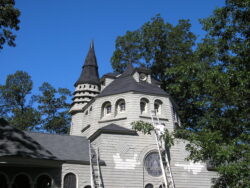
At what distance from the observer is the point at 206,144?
43.8 ft

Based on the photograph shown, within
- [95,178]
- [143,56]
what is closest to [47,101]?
[143,56]

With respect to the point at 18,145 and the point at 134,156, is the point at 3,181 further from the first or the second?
the point at 134,156

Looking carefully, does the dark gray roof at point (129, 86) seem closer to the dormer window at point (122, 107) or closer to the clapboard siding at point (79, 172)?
the dormer window at point (122, 107)

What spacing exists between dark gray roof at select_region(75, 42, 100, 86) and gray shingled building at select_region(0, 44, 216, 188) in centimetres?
818

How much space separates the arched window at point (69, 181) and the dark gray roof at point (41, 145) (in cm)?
110

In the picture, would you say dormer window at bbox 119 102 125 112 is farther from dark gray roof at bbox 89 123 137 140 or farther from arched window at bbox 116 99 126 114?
dark gray roof at bbox 89 123 137 140

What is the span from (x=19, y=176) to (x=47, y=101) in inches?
908

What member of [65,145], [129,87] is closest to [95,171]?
A: [65,145]

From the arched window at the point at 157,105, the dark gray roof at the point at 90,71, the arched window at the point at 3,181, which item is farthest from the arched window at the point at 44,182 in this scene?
the dark gray roof at the point at 90,71

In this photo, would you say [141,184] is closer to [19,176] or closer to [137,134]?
[137,134]

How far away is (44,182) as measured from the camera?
66.3 feet

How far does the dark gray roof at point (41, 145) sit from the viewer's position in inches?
758

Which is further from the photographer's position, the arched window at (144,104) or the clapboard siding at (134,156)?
the arched window at (144,104)

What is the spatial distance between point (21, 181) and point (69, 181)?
3.38 meters
